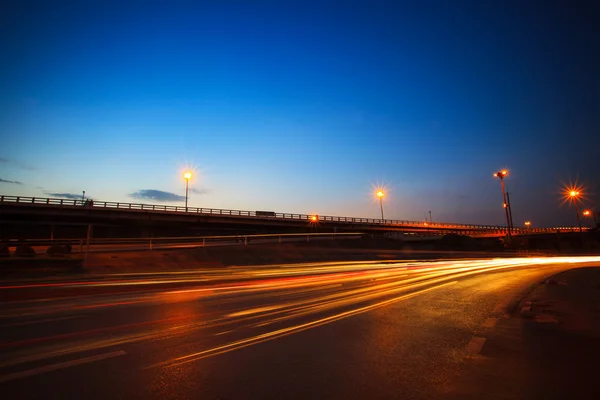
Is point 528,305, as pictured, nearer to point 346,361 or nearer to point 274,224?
point 346,361

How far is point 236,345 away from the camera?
5.70m

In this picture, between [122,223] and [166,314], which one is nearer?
[166,314]

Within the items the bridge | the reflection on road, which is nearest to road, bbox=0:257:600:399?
the reflection on road

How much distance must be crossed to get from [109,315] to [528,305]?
1097cm

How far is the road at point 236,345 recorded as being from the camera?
4.02 metres

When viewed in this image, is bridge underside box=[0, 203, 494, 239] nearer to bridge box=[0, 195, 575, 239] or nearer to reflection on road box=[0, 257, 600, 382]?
bridge box=[0, 195, 575, 239]

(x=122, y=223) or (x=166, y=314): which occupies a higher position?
(x=122, y=223)

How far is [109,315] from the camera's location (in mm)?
7949

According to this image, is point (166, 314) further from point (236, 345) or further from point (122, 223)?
point (122, 223)

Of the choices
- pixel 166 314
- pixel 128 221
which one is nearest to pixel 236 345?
pixel 166 314

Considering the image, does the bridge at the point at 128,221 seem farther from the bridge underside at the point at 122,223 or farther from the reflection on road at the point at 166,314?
the reflection on road at the point at 166,314

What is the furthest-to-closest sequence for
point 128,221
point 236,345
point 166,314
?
point 128,221 → point 166,314 → point 236,345

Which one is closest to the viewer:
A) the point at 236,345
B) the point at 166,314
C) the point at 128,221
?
the point at 236,345

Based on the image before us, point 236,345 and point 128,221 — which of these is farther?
point 128,221
